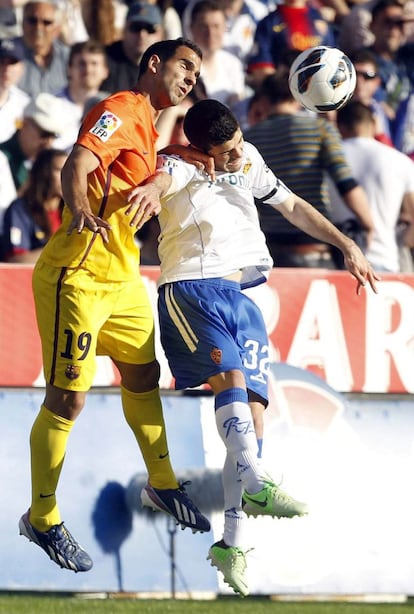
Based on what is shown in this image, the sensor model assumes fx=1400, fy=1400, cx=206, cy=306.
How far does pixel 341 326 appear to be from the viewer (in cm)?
871

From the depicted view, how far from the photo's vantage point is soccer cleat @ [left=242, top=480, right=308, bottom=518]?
251 inches

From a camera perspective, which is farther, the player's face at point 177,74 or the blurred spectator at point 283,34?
the blurred spectator at point 283,34

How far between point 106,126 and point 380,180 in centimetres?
377

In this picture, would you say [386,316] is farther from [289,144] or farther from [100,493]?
[100,493]

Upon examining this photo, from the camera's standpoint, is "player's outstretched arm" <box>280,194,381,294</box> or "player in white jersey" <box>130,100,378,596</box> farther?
"player's outstretched arm" <box>280,194,381,294</box>

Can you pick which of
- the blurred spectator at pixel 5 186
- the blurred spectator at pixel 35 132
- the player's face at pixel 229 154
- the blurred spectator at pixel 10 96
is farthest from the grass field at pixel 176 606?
the blurred spectator at pixel 10 96

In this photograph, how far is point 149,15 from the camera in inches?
458

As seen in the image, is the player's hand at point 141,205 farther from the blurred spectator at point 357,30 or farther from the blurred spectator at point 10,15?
the blurred spectator at point 357,30

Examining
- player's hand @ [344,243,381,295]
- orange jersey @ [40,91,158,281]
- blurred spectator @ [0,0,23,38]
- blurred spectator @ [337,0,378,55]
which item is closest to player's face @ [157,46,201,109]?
orange jersey @ [40,91,158,281]

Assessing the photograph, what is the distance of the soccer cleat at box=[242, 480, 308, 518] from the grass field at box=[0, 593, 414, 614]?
988mm

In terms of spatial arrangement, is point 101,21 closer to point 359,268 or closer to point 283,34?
point 283,34

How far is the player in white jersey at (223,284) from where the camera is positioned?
22.0 ft

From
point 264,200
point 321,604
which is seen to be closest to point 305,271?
point 264,200

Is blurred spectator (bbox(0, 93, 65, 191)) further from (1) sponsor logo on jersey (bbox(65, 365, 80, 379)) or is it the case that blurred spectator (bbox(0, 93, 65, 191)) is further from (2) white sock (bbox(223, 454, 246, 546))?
Answer: (2) white sock (bbox(223, 454, 246, 546))
